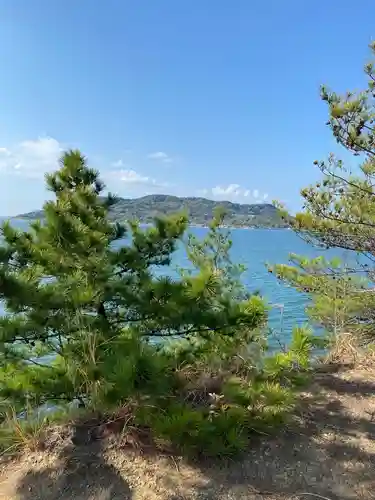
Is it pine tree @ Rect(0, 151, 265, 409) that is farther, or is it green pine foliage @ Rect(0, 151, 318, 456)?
pine tree @ Rect(0, 151, 265, 409)

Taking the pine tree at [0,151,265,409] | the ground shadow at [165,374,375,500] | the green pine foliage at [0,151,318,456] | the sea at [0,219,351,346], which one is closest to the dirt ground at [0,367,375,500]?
the ground shadow at [165,374,375,500]

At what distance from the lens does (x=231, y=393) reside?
9.48 ft

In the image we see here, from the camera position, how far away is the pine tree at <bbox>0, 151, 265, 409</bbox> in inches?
107

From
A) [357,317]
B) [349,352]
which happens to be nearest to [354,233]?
[357,317]

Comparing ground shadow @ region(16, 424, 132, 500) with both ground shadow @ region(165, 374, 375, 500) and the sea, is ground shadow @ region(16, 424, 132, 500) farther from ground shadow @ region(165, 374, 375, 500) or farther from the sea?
the sea

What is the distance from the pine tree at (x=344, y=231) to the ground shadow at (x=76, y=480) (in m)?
3.28

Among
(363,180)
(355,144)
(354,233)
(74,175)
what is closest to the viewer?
(74,175)

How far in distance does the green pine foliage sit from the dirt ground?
0.15m

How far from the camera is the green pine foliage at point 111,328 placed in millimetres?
2588

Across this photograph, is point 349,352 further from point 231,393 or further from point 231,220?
point 231,220

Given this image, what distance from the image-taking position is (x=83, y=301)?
2777 mm

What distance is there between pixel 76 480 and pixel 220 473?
0.81 meters

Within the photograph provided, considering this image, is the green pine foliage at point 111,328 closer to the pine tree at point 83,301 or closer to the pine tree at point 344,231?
the pine tree at point 83,301

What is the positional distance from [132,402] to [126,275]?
34.3 inches
